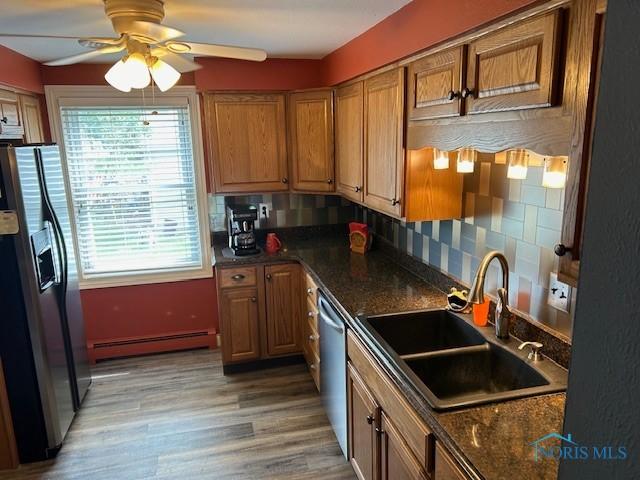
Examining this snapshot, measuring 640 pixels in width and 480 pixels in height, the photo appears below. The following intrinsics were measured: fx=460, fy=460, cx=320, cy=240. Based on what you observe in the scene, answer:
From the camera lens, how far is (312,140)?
10.6ft

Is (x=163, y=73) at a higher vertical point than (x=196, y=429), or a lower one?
higher

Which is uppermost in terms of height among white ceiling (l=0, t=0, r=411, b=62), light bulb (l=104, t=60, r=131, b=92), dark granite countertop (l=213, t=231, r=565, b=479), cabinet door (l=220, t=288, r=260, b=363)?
white ceiling (l=0, t=0, r=411, b=62)

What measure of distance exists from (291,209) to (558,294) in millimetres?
2383

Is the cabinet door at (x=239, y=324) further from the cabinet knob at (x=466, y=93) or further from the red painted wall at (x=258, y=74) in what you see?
the cabinet knob at (x=466, y=93)

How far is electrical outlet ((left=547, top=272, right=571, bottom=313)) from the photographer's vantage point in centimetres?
161

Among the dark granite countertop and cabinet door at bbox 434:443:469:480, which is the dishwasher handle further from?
cabinet door at bbox 434:443:469:480

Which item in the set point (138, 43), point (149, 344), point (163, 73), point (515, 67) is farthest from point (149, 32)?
point (149, 344)

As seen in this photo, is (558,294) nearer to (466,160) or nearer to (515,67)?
(466,160)

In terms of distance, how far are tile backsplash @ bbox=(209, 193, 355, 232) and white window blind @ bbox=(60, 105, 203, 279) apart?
0.62 ft

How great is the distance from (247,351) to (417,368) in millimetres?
1862

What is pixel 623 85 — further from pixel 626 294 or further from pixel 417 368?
pixel 417 368

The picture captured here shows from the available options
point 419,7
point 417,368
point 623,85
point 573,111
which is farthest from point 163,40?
point 623,85

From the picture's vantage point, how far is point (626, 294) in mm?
521

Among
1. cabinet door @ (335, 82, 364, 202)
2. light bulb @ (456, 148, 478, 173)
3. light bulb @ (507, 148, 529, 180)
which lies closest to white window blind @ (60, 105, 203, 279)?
cabinet door @ (335, 82, 364, 202)
